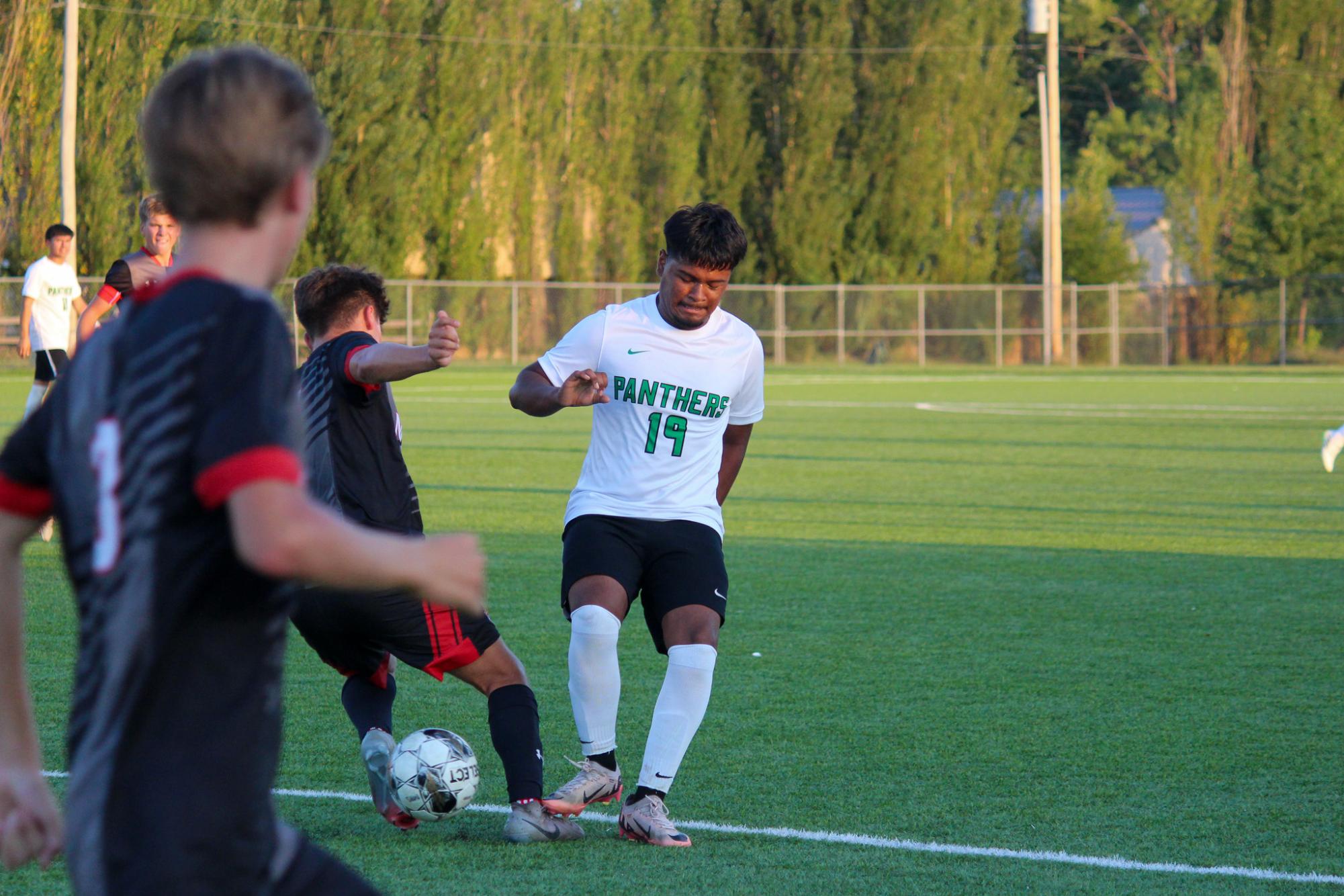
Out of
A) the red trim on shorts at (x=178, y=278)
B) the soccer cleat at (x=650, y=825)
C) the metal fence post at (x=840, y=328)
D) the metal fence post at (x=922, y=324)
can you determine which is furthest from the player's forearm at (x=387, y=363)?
the metal fence post at (x=922, y=324)

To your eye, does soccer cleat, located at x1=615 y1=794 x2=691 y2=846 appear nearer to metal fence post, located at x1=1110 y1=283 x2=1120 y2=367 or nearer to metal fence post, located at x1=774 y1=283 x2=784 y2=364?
metal fence post, located at x1=774 y1=283 x2=784 y2=364

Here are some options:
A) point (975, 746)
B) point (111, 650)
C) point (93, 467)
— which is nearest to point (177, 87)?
point (93, 467)

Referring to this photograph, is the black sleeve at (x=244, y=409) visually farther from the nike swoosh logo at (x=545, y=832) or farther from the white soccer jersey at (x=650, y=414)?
the white soccer jersey at (x=650, y=414)

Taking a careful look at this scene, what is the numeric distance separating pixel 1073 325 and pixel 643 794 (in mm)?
40421

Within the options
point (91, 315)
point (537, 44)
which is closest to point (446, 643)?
point (91, 315)

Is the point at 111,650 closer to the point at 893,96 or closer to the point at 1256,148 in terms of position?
the point at 893,96

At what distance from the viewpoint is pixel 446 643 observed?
4762 mm

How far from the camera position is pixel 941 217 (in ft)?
163

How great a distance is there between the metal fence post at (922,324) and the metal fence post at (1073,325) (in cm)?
390

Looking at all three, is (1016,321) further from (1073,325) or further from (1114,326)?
(1114,326)

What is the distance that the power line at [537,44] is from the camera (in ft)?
124

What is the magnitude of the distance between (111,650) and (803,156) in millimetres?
47479

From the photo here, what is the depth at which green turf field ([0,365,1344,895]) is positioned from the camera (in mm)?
4582

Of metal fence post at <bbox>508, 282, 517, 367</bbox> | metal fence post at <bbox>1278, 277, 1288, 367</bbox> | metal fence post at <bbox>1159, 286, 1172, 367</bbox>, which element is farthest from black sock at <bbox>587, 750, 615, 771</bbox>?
metal fence post at <bbox>1159, 286, 1172, 367</bbox>
